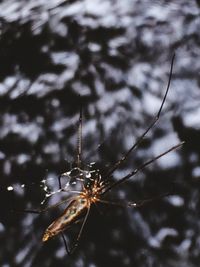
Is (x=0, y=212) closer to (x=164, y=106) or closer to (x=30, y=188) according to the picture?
(x=30, y=188)

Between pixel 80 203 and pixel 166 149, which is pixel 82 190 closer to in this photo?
pixel 80 203

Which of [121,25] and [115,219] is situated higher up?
[121,25]

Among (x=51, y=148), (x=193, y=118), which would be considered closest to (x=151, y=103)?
(x=193, y=118)

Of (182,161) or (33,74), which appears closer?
(182,161)

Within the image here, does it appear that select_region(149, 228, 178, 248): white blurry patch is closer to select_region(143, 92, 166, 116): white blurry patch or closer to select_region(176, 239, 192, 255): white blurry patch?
select_region(176, 239, 192, 255): white blurry patch

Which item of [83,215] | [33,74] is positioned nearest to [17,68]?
[33,74]

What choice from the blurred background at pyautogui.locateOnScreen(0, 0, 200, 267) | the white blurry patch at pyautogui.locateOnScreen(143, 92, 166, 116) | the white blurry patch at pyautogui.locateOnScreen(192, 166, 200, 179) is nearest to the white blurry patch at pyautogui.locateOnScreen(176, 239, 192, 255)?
the blurred background at pyautogui.locateOnScreen(0, 0, 200, 267)

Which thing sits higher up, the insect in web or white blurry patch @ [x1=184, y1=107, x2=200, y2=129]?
white blurry patch @ [x1=184, y1=107, x2=200, y2=129]
